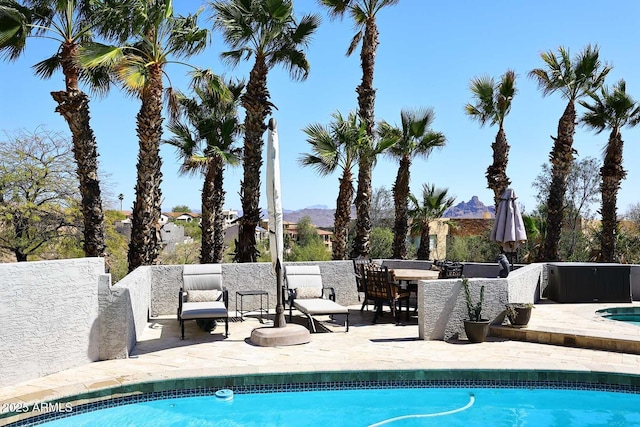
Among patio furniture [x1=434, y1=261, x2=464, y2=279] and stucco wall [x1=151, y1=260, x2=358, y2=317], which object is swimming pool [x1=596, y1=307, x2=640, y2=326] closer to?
patio furniture [x1=434, y1=261, x2=464, y2=279]

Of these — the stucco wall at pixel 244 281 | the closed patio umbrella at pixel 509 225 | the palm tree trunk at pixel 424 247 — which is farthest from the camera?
the palm tree trunk at pixel 424 247

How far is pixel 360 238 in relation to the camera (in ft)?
53.7

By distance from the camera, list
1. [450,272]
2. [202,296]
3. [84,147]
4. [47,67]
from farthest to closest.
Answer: [47,67] → [84,147] → [450,272] → [202,296]

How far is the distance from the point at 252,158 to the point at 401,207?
22.7ft

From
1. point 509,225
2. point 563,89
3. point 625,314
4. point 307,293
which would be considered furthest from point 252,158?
point 563,89

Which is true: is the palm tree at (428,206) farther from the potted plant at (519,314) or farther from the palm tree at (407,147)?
the potted plant at (519,314)

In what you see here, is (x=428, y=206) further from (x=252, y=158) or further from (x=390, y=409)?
(x=390, y=409)

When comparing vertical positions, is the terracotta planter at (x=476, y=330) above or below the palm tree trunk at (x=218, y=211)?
below

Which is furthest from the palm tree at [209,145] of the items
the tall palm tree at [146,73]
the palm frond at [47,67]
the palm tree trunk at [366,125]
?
the tall palm tree at [146,73]

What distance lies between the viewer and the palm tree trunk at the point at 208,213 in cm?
2050

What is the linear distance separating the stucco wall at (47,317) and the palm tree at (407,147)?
13547mm

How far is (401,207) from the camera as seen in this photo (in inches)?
758

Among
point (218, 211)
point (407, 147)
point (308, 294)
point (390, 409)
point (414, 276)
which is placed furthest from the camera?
point (218, 211)

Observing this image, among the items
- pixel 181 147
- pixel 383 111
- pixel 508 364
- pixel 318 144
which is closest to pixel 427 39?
pixel 383 111
